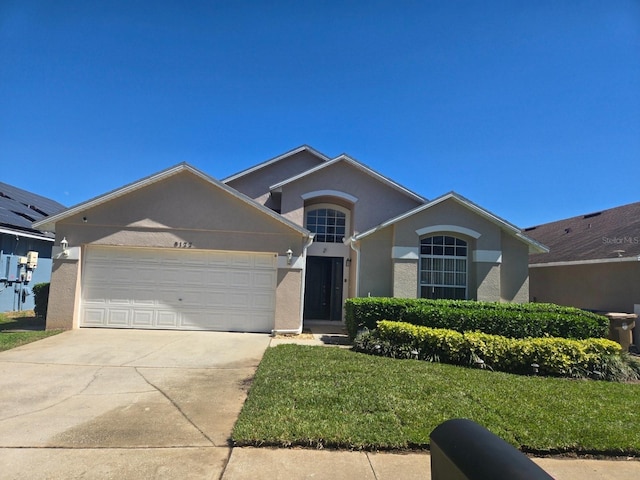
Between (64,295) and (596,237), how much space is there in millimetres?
18599

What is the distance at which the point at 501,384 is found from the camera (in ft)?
21.9

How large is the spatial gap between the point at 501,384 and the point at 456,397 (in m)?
1.43

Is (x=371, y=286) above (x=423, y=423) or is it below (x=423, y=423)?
above

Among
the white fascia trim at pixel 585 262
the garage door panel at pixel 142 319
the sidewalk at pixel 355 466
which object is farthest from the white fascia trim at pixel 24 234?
the white fascia trim at pixel 585 262

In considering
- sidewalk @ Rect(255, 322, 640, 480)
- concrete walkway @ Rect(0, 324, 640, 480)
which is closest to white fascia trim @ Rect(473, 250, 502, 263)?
concrete walkway @ Rect(0, 324, 640, 480)

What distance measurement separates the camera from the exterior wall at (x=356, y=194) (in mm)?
14156

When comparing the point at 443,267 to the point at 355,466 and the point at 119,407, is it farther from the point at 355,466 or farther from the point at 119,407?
the point at 119,407

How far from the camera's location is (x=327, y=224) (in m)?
15.0

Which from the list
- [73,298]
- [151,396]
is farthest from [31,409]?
[73,298]

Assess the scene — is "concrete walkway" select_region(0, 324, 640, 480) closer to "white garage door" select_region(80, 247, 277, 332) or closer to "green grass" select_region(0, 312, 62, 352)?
"green grass" select_region(0, 312, 62, 352)

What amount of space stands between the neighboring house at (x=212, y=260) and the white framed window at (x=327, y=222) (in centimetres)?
222

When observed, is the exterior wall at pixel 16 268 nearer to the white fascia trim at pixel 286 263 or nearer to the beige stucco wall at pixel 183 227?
the beige stucco wall at pixel 183 227

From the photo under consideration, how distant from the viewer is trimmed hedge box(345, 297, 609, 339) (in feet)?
30.2

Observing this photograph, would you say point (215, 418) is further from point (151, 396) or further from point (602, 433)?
point (602, 433)
